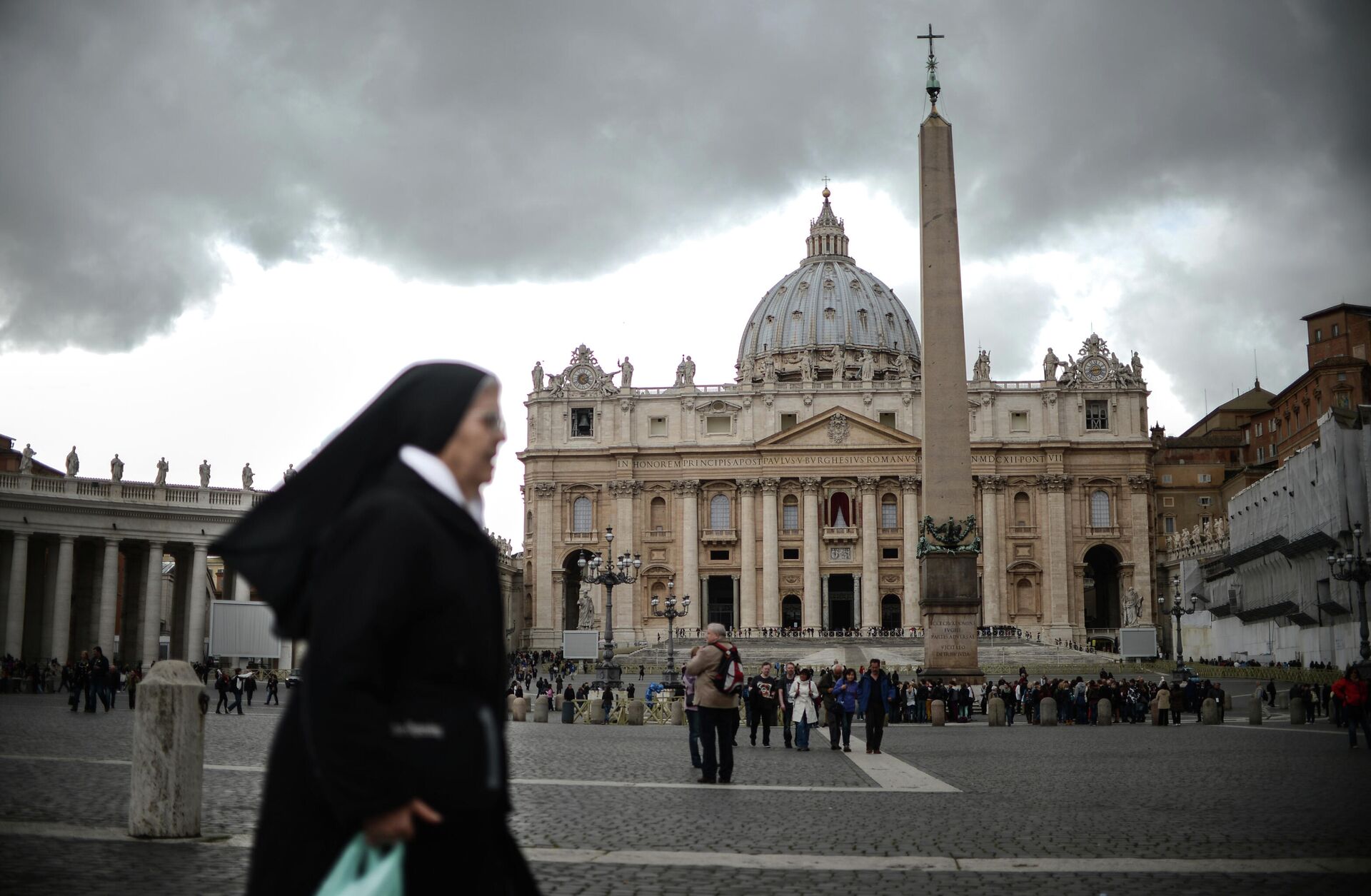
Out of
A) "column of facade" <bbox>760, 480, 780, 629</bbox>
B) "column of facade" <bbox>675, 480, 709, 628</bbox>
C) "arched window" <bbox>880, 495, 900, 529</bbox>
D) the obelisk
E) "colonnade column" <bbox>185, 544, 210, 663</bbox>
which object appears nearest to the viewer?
the obelisk

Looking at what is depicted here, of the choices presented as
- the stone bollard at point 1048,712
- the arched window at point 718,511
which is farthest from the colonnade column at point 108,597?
the arched window at point 718,511

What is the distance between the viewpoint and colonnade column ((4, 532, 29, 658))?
4353 cm

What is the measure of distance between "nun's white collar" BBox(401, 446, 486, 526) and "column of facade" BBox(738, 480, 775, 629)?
80763 millimetres

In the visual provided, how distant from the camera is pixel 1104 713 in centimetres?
2809

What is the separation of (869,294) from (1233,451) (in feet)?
118

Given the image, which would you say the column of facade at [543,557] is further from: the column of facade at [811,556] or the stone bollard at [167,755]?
the stone bollard at [167,755]

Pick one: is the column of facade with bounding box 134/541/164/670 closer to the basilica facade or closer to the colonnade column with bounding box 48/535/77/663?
the colonnade column with bounding box 48/535/77/663

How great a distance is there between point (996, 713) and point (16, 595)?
32.3 metres

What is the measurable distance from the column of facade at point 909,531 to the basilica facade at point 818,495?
0.46 feet

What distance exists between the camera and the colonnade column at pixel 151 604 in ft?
158

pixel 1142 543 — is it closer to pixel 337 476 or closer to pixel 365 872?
pixel 337 476

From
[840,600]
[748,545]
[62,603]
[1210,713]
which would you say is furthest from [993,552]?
[1210,713]

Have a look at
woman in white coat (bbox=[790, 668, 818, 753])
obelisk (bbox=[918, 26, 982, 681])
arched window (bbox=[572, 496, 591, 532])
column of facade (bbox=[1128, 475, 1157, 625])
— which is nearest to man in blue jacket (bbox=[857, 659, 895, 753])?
woman in white coat (bbox=[790, 668, 818, 753])

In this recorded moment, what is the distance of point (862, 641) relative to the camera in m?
70.2
